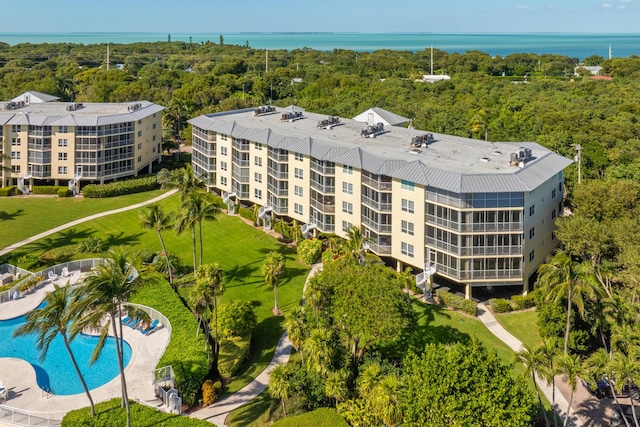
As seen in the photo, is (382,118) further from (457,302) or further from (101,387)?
(101,387)

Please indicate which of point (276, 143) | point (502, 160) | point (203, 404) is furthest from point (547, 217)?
point (203, 404)

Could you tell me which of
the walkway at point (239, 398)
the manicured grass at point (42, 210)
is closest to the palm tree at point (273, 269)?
the walkway at point (239, 398)

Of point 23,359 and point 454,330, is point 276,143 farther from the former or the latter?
point 23,359

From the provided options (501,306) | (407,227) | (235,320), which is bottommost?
(501,306)

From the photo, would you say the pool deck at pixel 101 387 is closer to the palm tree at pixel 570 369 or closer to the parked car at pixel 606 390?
the palm tree at pixel 570 369

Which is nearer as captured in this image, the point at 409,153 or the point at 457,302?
the point at 457,302

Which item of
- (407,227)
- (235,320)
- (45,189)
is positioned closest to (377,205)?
(407,227)

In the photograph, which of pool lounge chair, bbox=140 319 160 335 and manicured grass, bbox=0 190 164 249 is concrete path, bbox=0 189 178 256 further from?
pool lounge chair, bbox=140 319 160 335
